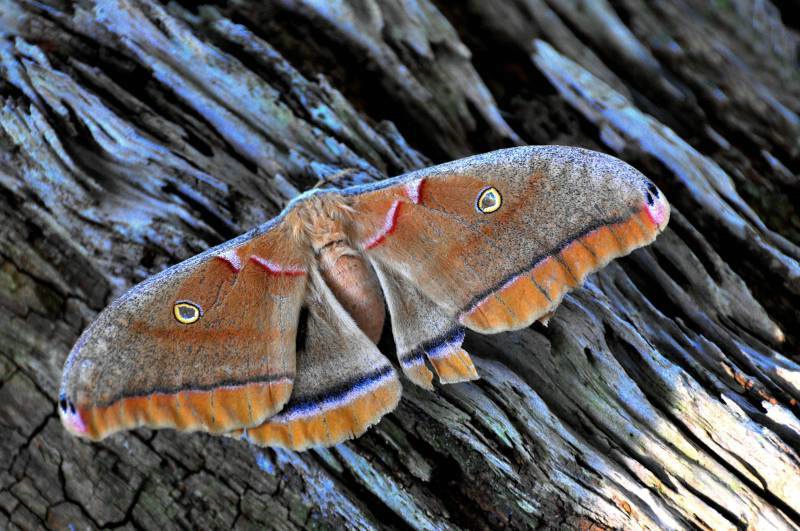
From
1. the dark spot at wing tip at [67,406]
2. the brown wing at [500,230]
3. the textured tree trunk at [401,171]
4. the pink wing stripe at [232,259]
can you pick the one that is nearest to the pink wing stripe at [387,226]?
the brown wing at [500,230]

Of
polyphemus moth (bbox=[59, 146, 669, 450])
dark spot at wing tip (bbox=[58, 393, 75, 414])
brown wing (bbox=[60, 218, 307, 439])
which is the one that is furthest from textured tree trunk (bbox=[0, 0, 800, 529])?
dark spot at wing tip (bbox=[58, 393, 75, 414])

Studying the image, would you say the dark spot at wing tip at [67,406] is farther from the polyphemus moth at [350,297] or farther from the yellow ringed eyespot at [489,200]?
the yellow ringed eyespot at [489,200]

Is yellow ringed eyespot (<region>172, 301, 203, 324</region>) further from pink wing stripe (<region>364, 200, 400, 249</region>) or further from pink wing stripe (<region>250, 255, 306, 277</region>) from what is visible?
pink wing stripe (<region>364, 200, 400, 249</region>)

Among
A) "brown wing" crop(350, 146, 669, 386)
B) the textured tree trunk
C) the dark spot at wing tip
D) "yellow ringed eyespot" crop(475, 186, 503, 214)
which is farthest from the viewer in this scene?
the textured tree trunk

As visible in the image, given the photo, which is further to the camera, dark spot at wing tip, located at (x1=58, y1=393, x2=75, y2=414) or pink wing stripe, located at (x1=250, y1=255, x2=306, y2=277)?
pink wing stripe, located at (x1=250, y1=255, x2=306, y2=277)

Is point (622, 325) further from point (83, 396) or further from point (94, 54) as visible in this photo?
point (94, 54)

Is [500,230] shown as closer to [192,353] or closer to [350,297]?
[350,297]

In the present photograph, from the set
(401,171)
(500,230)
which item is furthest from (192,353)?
(401,171)
